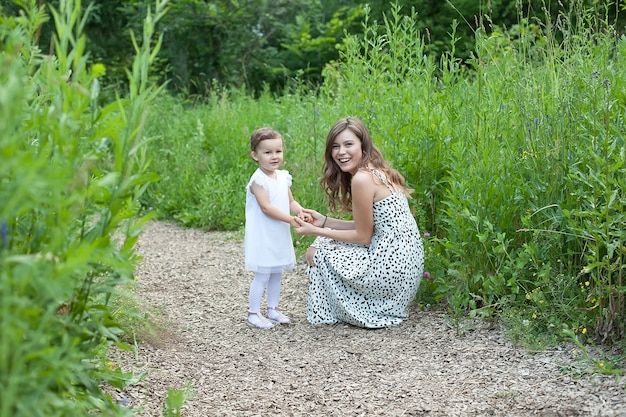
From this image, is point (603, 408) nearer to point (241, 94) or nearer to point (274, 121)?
point (274, 121)

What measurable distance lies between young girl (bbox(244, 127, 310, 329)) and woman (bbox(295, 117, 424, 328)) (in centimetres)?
15

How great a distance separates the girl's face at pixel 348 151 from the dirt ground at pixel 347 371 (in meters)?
0.97

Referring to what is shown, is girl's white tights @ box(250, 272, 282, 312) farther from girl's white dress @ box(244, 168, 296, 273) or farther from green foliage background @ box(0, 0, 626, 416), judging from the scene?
green foliage background @ box(0, 0, 626, 416)

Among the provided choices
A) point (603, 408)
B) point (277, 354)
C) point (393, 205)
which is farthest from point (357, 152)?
point (603, 408)

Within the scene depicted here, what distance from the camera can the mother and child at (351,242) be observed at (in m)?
4.45

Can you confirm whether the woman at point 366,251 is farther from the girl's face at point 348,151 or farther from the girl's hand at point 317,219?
the girl's hand at point 317,219

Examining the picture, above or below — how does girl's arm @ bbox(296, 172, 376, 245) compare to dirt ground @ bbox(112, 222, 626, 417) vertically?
above

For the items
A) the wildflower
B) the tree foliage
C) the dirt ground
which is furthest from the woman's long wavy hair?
the tree foliage

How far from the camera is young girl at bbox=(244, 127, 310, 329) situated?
4.48 metres

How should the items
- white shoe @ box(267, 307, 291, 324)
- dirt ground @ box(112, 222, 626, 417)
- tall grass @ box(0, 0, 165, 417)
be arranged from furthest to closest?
white shoe @ box(267, 307, 291, 324), dirt ground @ box(112, 222, 626, 417), tall grass @ box(0, 0, 165, 417)

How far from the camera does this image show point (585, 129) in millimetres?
3760

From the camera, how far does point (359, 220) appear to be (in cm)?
445

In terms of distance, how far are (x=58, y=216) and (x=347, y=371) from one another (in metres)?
2.15

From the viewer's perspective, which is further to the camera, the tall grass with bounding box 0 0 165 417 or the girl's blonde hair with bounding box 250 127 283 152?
the girl's blonde hair with bounding box 250 127 283 152
